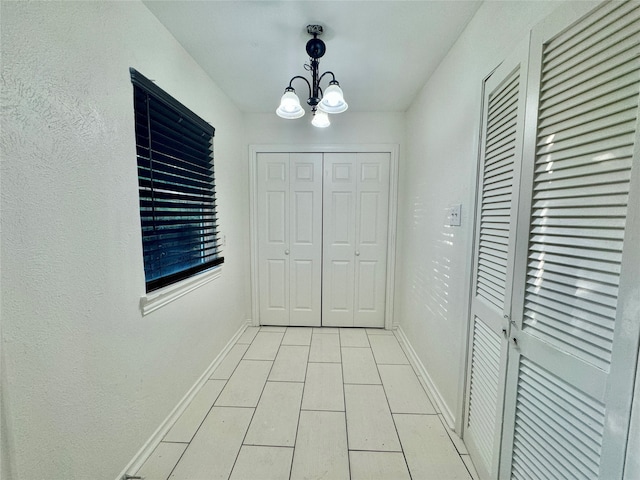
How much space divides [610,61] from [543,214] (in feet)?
1.40

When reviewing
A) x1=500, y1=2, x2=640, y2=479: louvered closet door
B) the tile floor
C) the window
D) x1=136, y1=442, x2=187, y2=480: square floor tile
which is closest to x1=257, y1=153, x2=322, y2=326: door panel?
the tile floor

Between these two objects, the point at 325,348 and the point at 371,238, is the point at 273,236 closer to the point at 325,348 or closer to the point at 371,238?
the point at 371,238

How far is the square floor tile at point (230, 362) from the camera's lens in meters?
2.01

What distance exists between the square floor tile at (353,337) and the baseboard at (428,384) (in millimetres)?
377

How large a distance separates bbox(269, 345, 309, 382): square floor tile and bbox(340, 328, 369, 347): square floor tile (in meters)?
0.43

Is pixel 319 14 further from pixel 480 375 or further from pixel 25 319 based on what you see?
pixel 480 375

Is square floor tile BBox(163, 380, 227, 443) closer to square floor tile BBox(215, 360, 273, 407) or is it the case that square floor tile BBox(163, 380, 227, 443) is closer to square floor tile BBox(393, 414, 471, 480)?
square floor tile BBox(215, 360, 273, 407)

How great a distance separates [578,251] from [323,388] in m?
1.72

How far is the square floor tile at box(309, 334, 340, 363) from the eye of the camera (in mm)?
2262

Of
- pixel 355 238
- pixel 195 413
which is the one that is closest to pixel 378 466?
pixel 195 413

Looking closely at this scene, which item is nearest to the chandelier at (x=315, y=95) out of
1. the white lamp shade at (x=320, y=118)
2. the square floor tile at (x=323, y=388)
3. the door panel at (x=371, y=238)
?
the white lamp shade at (x=320, y=118)

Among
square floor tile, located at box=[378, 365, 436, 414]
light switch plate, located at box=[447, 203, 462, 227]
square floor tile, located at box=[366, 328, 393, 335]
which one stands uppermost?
light switch plate, located at box=[447, 203, 462, 227]

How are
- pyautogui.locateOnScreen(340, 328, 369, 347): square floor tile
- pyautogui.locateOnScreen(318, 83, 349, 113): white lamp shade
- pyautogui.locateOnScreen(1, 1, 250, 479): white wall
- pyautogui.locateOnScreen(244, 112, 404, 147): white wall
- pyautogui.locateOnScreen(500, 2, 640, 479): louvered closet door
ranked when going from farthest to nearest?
pyautogui.locateOnScreen(244, 112, 404, 147): white wall
pyautogui.locateOnScreen(340, 328, 369, 347): square floor tile
pyautogui.locateOnScreen(318, 83, 349, 113): white lamp shade
pyautogui.locateOnScreen(1, 1, 250, 479): white wall
pyautogui.locateOnScreen(500, 2, 640, 479): louvered closet door

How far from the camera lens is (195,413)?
1617 millimetres
